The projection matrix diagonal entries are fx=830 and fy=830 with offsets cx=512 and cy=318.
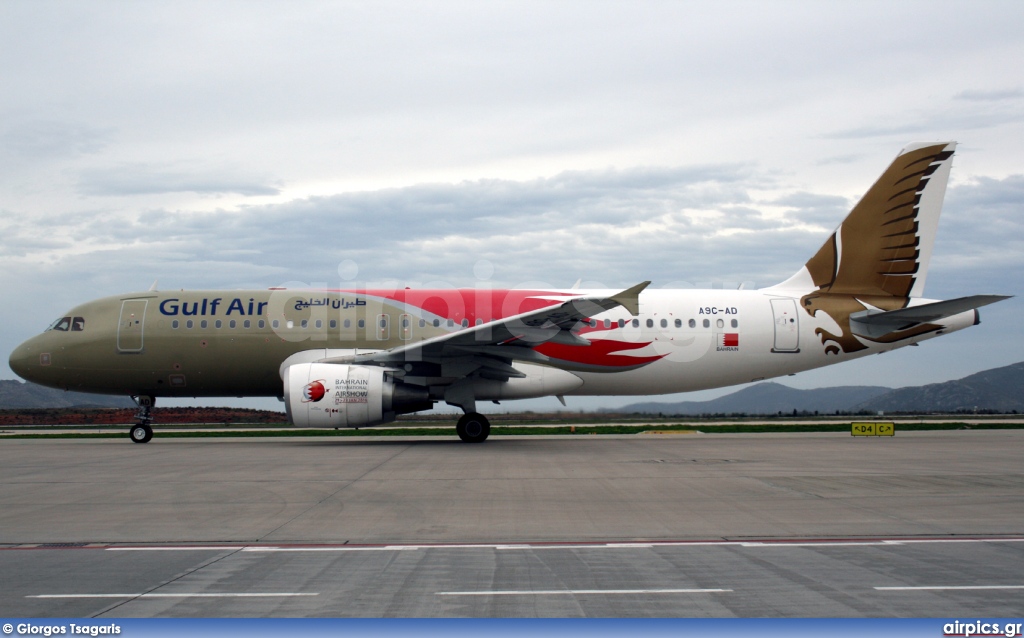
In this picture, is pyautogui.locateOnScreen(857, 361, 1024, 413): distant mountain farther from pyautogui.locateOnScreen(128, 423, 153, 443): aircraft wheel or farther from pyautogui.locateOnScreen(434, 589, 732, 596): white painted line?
pyautogui.locateOnScreen(434, 589, 732, 596): white painted line

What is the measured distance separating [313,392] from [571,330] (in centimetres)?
609

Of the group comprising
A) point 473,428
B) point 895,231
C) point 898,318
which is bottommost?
point 473,428

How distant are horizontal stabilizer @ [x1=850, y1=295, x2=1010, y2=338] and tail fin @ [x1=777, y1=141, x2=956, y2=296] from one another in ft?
2.36

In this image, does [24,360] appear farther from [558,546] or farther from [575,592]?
[575,592]

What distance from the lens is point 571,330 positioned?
19.6 m

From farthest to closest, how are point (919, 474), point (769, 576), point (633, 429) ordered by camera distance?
1. point (633, 429)
2. point (919, 474)
3. point (769, 576)

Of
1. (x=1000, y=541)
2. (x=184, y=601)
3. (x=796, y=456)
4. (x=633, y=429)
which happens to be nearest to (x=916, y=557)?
(x=1000, y=541)

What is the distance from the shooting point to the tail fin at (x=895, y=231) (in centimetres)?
2183

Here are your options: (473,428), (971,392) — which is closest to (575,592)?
(473,428)

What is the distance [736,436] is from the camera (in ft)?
73.2

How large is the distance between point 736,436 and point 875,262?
589 centimetres

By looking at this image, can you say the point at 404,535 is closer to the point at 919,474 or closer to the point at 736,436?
the point at 919,474

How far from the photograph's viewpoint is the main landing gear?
2114 centimetres

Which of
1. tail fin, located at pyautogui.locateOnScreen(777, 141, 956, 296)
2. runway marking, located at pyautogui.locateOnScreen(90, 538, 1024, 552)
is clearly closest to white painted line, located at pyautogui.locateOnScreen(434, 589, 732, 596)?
runway marking, located at pyautogui.locateOnScreen(90, 538, 1024, 552)
